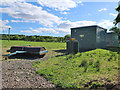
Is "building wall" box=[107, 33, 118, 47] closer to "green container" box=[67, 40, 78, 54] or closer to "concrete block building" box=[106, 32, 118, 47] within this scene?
"concrete block building" box=[106, 32, 118, 47]

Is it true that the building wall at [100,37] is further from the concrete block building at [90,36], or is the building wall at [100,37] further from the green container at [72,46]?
the green container at [72,46]

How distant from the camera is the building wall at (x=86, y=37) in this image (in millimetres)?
16391

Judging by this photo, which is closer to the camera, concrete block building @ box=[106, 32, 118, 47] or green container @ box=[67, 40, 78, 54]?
green container @ box=[67, 40, 78, 54]

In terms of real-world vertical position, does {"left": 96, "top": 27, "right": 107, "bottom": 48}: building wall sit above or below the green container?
above

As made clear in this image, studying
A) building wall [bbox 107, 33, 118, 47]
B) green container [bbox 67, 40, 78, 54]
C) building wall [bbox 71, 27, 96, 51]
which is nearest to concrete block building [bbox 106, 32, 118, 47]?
building wall [bbox 107, 33, 118, 47]

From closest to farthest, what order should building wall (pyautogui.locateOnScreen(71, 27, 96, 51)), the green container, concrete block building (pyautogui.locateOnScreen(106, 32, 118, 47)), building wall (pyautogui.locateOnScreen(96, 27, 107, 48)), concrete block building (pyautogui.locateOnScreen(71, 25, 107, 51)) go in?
the green container < concrete block building (pyautogui.locateOnScreen(71, 25, 107, 51)) < building wall (pyautogui.locateOnScreen(71, 27, 96, 51)) < building wall (pyautogui.locateOnScreen(96, 27, 107, 48)) < concrete block building (pyautogui.locateOnScreen(106, 32, 118, 47))

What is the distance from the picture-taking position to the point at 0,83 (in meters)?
3.65

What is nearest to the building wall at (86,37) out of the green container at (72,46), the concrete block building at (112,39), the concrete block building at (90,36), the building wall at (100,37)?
the concrete block building at (90,36)

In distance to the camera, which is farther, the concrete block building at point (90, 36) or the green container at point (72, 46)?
the concrete block building at point (90, 36)

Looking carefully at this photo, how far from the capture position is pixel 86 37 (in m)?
17.3

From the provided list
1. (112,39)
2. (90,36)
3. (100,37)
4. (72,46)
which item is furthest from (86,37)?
(112,39)

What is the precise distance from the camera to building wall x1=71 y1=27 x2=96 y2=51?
1639cm

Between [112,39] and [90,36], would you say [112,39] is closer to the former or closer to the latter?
[112,39]

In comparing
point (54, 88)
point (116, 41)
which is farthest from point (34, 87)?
point (116, 41)
